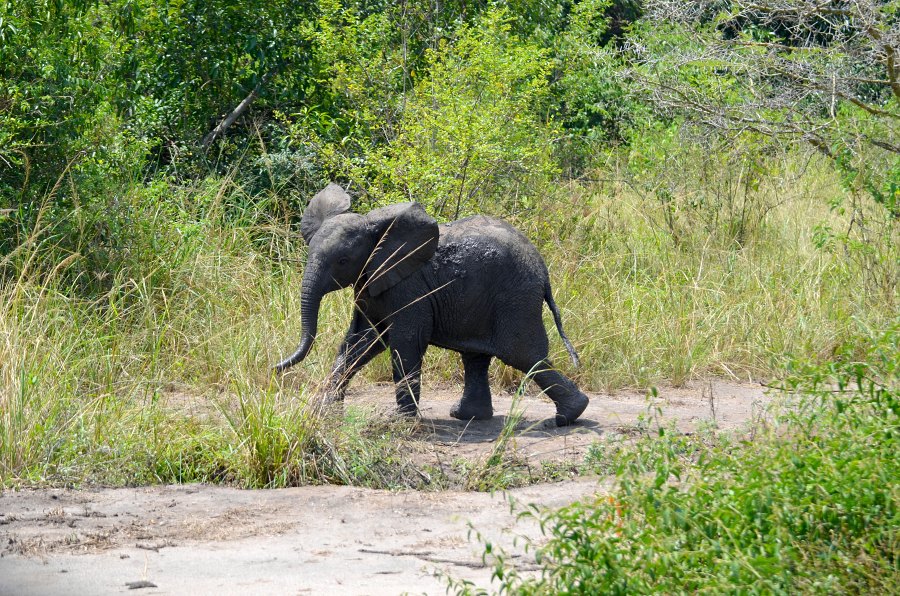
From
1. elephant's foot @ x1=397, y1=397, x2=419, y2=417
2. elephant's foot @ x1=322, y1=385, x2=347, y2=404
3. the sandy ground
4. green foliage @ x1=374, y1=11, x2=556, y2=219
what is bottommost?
the sandy ground

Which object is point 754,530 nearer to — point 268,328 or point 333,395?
point 333,395

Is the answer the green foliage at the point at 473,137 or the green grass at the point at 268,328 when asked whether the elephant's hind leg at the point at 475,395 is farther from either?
the green foliage at the point at 473,137

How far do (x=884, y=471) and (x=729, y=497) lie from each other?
50 centimetres

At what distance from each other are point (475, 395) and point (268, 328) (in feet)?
5.34

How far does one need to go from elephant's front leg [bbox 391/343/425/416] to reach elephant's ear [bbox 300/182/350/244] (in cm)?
90

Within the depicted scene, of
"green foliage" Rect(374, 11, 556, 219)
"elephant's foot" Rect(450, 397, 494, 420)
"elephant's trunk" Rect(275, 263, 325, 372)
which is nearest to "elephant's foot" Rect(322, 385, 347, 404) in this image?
"elephant's trunk" Rect(275, 263, 325, 372)

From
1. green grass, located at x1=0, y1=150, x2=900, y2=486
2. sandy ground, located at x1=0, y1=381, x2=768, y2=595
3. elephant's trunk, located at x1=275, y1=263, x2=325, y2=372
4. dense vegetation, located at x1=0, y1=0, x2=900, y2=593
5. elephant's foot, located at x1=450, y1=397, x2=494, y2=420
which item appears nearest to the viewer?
sandy ground, located at x1=0, y1=381, x2=768, y2=595

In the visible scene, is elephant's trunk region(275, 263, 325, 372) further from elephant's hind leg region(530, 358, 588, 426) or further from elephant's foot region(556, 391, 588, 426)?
elephant's foot region(556, 391, 588, 426)

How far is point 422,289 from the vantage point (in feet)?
24.9

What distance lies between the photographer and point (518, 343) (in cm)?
765

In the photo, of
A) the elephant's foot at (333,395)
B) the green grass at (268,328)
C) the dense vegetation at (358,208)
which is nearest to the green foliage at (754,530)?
the dense vegetation at (358,208)

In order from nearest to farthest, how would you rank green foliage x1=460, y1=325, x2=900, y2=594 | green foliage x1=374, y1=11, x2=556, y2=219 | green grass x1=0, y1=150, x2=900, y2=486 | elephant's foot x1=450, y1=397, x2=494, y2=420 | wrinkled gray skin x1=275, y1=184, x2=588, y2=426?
green foliage x1=460, y1=325, x2=900, y2=594 < green grass x1=0, y1=150, x2=900, y2=486 < wrinkled gray skin x1=275, y1=184, x2=588, y2=426 < elephant's foot x1=450, y1=397, x2=494, y2=420 < green foliage x1=374, y1=11, x2=556, y2=219

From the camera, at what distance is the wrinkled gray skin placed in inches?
292

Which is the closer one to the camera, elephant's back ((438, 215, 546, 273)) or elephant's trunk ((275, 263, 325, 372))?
elephant's trunk ((275, 263, 325, 372))
